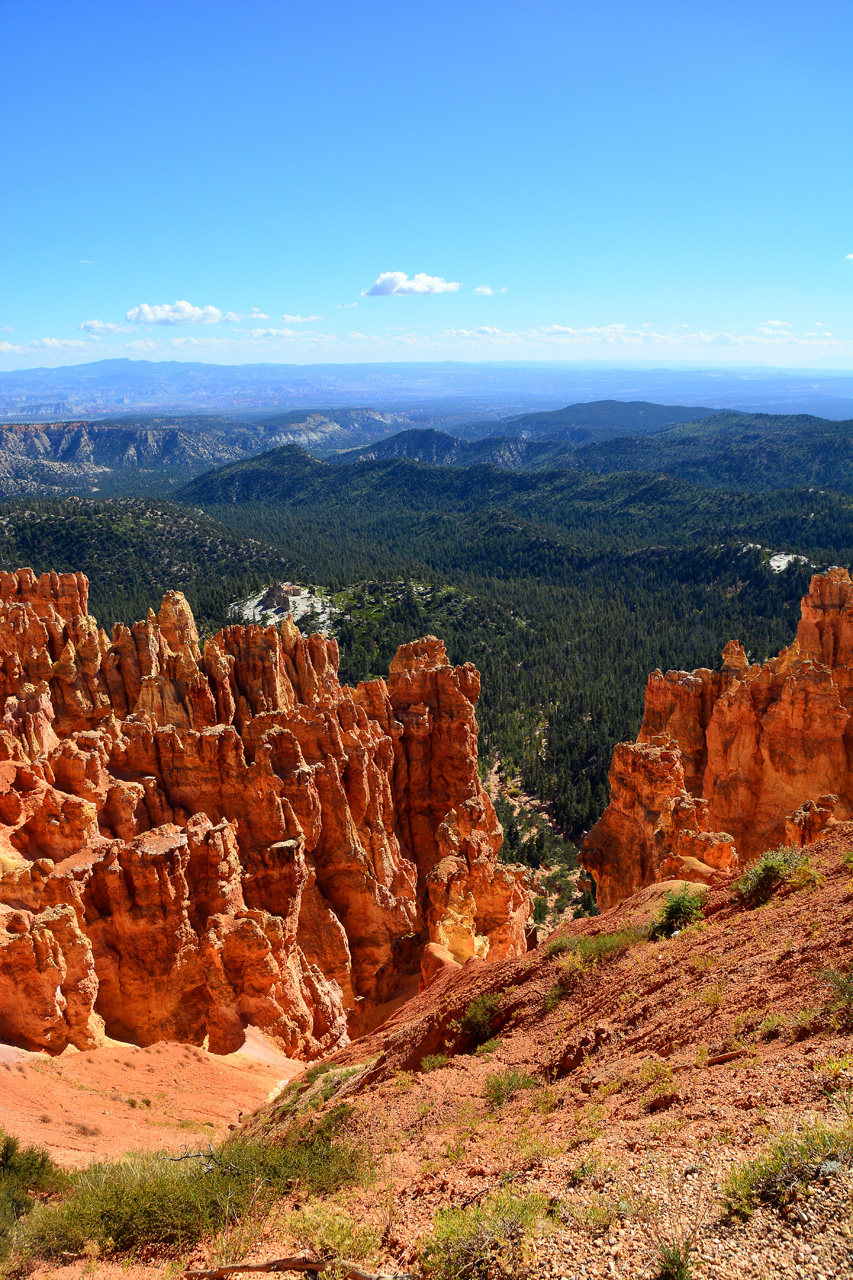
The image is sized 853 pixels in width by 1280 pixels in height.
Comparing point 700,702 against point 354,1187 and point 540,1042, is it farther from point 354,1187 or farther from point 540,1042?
point 354,1187

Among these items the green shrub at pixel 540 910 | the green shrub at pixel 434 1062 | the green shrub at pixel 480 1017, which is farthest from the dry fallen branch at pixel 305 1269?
the green shrub at pixel 540 910

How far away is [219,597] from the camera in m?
109

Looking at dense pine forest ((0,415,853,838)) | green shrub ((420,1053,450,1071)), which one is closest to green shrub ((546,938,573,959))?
green shrub ((420,1053,450,1071))

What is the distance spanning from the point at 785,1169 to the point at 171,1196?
8912 mm

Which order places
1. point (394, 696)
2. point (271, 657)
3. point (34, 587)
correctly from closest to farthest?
point (394, 696), point (271, 657), point (34, 587)

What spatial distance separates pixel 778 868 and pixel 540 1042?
214 inches

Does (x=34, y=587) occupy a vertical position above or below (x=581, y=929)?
above

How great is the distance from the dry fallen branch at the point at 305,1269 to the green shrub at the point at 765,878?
343 inches

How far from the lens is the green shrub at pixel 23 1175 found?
1102 centimetres

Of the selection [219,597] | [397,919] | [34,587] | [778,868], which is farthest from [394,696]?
[219,597]

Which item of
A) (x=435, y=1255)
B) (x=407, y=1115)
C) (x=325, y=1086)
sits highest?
(x=435, y=1255)

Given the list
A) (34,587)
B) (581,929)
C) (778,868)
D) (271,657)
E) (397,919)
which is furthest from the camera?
(34,587)

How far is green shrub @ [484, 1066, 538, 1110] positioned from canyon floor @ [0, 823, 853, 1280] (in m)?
0.04

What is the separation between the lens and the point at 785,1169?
6594mm
